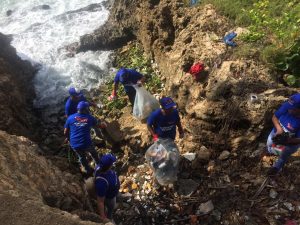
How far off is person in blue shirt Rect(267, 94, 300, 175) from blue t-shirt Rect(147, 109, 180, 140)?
4.60 feet

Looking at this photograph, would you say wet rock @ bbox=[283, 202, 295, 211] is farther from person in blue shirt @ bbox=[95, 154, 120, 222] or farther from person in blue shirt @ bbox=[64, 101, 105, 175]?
person in blue shirt @ bbox=[64, 101, 105, 175]

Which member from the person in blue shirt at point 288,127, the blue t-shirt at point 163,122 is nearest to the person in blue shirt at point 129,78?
the blue t-shirt at point 163,122

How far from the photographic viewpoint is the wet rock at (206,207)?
4.84 m

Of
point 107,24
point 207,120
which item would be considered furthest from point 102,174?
point 107,24

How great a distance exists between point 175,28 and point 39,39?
5.48m

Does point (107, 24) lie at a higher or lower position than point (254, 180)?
higher

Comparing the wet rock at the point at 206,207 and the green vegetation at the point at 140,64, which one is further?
the green vegetation at the point at 140,64

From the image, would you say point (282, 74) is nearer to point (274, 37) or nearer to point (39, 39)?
point (274, 37)

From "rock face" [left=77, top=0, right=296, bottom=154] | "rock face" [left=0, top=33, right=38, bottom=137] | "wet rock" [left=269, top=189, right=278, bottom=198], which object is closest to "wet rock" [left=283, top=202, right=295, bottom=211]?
"wet rock" [left=269, top=189, right=278, bottom=198]

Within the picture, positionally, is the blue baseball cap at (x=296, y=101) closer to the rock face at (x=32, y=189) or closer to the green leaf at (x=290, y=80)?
the green leaf at (x=290, y=80)

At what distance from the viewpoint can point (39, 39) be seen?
11.3 meters

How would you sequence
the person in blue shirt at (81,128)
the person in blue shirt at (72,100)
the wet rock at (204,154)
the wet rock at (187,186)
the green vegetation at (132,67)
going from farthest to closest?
1. the green vegetation at (132,67)
2. the person in blue shirt at (72,100)
3. the person in blue shirt at (81,128)
4. the wet rock at (204,154)
5. the wet rock at (187,186)

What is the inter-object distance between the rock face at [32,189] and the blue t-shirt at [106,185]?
11.7 inches

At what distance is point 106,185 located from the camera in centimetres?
432
